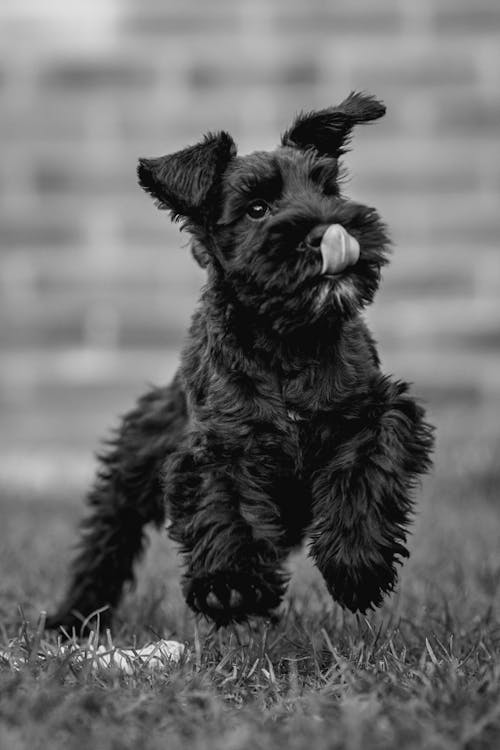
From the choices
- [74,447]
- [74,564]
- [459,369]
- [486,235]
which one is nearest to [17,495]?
[74,447]

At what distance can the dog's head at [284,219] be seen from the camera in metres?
2.53

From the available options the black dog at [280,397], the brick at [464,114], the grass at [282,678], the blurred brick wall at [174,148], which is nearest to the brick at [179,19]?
the blurred brick wall at [174,148]

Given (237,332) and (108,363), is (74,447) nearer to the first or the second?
(108,363)

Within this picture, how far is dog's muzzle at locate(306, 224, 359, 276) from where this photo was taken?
2484 millimetres

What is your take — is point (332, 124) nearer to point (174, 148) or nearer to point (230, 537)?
point (230, 537)

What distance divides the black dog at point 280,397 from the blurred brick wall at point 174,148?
4.68 m

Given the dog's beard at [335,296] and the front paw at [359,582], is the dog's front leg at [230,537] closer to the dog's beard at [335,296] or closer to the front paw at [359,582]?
the front paw at [359,582]

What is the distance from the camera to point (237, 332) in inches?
108

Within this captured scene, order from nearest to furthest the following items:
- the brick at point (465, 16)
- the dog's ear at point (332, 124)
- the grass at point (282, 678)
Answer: the grass at point (282, 678), the dog's ear at point (332, 124), the brick at point (465, 16)

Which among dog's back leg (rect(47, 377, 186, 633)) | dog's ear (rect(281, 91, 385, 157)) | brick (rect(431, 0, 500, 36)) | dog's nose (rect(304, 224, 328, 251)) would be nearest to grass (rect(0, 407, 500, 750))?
dog's back leg (rect(47, 377, 186, 633))

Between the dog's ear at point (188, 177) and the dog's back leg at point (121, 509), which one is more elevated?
the dog's ear at point (188, 177)

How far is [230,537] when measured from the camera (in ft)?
8.39

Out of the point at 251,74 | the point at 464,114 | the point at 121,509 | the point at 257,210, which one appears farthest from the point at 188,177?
the point at 464,114

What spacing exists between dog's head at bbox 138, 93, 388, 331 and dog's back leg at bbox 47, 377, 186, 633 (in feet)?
2.12
